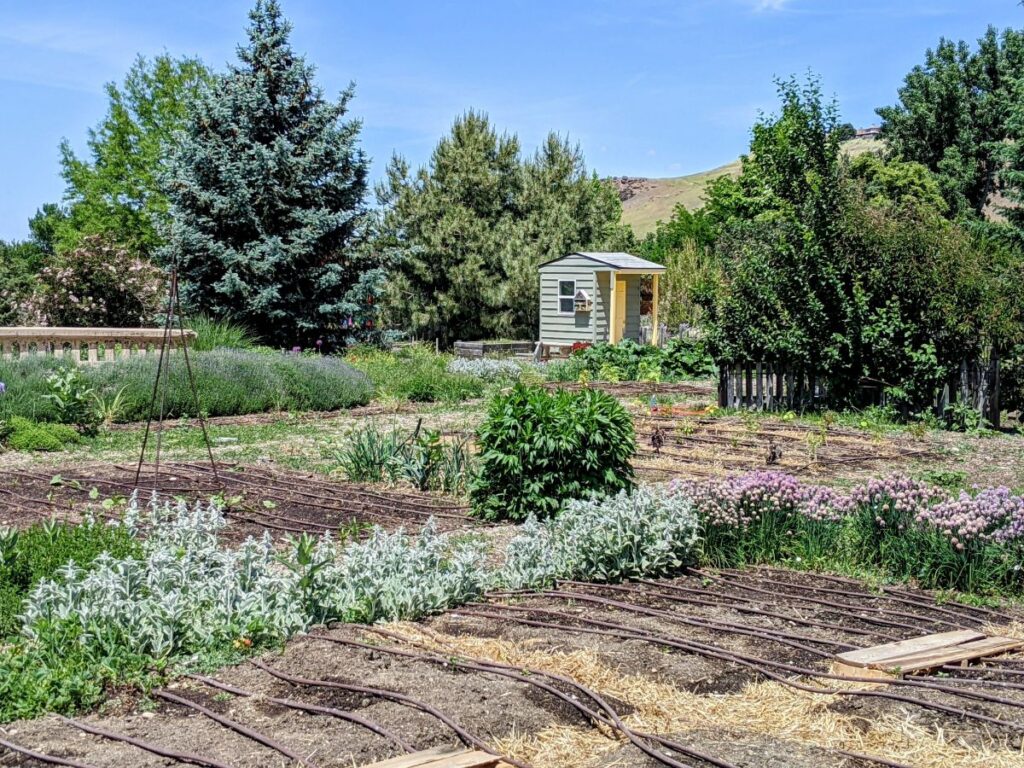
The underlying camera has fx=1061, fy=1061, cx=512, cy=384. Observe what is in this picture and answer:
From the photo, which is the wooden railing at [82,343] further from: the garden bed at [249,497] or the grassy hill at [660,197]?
the grassy hill at [660,197]

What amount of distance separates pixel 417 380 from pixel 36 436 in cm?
665

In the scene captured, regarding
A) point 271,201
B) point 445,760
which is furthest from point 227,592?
point 271,201

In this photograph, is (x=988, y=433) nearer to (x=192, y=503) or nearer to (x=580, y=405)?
(x=580, y=405)

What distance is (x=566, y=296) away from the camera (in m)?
29.2

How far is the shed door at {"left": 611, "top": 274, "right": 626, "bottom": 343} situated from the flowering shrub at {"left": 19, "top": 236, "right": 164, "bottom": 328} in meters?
12.4

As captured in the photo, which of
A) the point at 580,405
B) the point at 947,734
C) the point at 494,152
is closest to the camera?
the point at 947,734

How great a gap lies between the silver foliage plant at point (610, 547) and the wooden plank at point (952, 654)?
165 centimetres

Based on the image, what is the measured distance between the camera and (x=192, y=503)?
8.14 meters

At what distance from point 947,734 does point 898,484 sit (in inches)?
112

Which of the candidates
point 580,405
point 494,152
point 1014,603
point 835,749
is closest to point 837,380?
point 580,405

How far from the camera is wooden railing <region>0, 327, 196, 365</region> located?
14578 mm

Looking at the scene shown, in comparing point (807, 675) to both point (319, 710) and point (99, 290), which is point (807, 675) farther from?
point (99, 290)

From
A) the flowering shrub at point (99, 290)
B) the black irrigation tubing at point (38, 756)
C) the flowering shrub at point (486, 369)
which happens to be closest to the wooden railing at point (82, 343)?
the flowering shrub at point (486, 369)

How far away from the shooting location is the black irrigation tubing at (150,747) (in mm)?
3238
